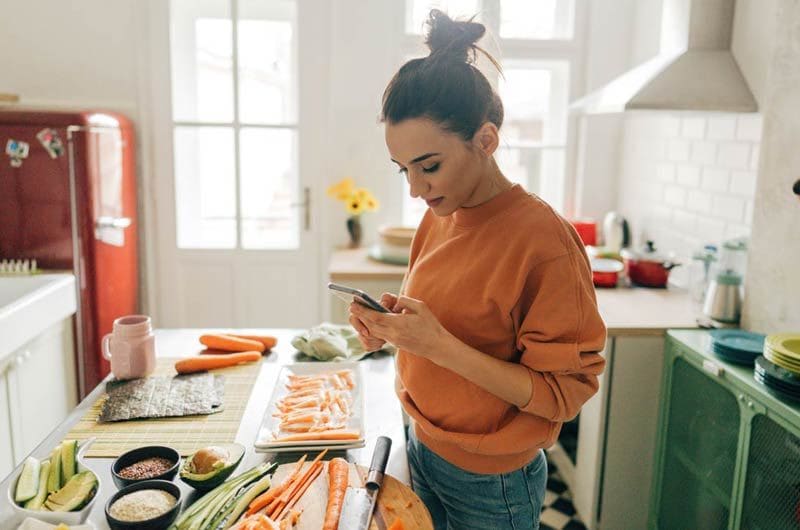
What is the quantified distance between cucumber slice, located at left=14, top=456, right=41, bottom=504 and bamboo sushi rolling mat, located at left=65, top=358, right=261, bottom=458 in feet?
0.41

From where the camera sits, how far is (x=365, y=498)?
3.42 feet

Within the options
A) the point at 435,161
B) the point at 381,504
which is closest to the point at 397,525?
the point at 381,504

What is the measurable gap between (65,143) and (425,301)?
6.70 feet

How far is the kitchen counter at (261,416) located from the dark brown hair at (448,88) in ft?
2.01

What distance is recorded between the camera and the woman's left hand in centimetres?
101

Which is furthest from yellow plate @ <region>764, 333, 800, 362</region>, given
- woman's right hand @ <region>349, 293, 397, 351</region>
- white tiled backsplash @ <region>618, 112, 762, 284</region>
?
woman's right hand @ <region>349, 293, 397, 351</region>

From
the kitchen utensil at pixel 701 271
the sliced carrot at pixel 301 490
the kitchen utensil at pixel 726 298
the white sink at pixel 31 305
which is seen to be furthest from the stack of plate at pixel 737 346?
the white sink at pixel 31 305

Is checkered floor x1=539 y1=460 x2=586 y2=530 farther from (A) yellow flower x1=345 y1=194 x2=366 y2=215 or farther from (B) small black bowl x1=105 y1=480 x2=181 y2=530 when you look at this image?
(B) small black bowl x1=105 y1=480 x2=181 y2=530

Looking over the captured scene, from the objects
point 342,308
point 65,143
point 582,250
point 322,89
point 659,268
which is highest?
point 322,89

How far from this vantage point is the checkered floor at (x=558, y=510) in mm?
2480

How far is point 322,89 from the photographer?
10.6 feet

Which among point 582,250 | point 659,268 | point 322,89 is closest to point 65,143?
point 322,89

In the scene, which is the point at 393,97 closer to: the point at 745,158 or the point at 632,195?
the point at 745,158

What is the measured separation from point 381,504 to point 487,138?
2.04 feet
